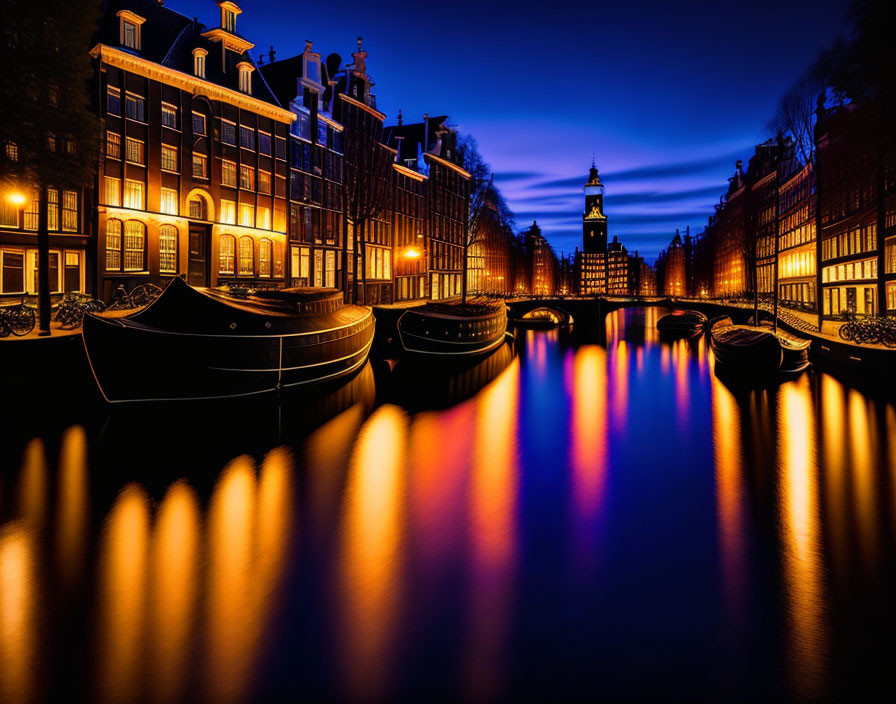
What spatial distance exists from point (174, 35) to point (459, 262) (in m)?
47.0

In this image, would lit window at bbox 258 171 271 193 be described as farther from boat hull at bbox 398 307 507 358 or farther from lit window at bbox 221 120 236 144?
boat hull at bbox 398 307 507 358

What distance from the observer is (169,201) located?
35.1 metres

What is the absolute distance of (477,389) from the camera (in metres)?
27.8

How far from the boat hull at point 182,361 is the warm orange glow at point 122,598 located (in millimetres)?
6744

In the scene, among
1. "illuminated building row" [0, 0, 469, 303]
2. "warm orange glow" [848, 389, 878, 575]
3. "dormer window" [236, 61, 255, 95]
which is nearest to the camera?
"warm orange glow" [848, 389, 878, 575]

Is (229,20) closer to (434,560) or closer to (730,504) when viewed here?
(434,560)

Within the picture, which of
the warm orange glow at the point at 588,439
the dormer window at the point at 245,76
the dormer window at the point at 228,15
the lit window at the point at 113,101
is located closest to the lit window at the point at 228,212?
the dormer window at the point at 245,76

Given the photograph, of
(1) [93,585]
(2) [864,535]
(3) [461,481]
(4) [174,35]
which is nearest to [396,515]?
(3) [461,481]

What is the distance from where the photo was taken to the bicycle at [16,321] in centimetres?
1952

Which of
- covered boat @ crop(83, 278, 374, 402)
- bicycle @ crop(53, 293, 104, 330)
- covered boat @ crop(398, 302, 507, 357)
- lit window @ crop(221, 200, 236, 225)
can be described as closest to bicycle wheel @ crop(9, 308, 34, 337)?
bicycle @ crop(53, 293, 104, 330)

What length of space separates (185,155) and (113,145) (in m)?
4.73

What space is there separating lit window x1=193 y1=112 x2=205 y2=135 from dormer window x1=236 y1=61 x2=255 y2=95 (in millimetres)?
4503

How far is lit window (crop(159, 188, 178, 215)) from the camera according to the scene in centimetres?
3475

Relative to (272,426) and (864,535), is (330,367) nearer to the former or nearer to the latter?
(272,426)
